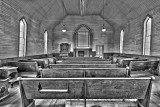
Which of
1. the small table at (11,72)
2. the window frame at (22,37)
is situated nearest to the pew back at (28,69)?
the small table at (11,72)

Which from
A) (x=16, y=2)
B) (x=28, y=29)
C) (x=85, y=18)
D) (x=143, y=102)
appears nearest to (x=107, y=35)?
(x=85, y=18)

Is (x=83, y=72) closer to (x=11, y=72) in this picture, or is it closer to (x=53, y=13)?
(x=11, y=72)

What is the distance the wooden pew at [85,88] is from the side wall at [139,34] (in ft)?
17.3

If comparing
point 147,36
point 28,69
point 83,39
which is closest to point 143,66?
point 147,36

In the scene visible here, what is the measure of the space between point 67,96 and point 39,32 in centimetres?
932

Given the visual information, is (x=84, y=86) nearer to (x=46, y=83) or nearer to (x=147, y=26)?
(x=46, y=83)

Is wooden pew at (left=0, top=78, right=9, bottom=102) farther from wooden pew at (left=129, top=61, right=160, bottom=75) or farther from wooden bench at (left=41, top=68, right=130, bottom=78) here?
wooden pew at (left=129, top=61, right=160, bottom=75)

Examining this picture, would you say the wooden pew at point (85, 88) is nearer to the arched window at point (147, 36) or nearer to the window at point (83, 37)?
the arched window at point (147, 36)

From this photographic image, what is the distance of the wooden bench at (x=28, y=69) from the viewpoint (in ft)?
14.9

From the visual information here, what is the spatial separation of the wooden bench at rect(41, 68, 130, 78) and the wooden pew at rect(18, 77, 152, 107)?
928 millimetres

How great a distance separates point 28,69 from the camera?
15.3 ft

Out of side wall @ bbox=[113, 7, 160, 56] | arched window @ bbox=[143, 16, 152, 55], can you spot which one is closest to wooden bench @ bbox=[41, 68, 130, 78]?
side wall @ bbox=[113, 7, 160, 56]

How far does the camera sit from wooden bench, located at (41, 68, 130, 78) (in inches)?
116

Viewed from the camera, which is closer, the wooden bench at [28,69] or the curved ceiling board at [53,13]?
the wooden bench at [28,69]
